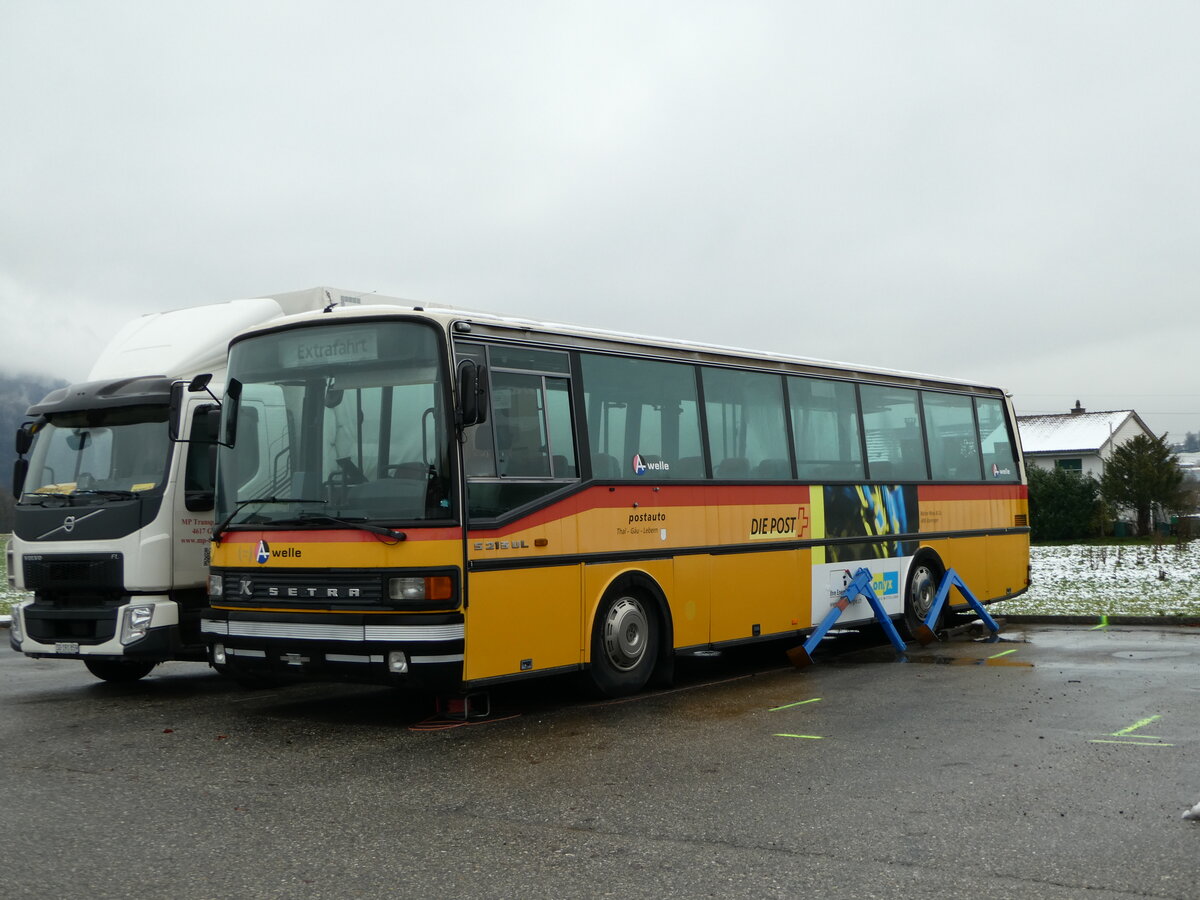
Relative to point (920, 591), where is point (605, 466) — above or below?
above

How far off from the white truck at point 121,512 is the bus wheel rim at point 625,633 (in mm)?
3731

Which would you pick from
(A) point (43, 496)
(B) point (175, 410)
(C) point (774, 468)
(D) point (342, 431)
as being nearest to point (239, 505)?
(D) point (342, 431)

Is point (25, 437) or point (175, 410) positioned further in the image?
point (25, 437)

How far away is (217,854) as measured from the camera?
236 inches

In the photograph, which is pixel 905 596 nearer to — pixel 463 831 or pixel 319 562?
pixel 319 562

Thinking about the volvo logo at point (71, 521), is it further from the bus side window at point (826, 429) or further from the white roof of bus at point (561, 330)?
the bus side window at point (826, 429)

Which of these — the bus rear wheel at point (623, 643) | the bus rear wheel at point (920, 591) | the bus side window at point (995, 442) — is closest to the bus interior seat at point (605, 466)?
the bus rear wheel at point (623, 643)

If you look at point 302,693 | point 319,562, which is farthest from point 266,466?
point 302,693

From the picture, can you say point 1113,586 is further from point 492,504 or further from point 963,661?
point 492,504

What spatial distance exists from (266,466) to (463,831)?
4.51 metres

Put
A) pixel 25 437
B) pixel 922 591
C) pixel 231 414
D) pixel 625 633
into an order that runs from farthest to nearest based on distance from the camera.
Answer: pixel 922 591
pixel 25 437
pixel 625 633
pixel 231 414

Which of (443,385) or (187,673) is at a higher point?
(443,385)

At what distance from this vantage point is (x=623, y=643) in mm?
10938

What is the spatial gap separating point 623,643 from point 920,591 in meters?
6.02
